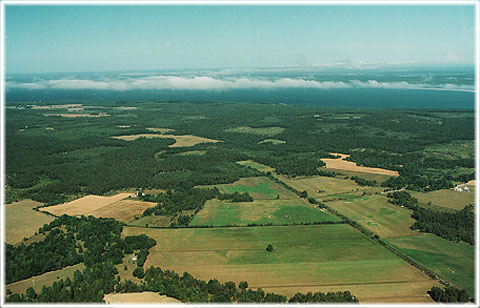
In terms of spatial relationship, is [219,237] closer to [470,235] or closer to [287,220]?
[287,220]

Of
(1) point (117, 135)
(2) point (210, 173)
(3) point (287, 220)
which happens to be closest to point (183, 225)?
(3) point (287, 220)

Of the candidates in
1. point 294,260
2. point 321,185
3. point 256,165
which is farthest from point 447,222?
point 256,165

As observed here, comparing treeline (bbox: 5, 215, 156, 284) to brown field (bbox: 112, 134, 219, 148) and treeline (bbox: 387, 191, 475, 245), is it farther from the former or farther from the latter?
brown field (bbox: 112, 134, 219, 148)

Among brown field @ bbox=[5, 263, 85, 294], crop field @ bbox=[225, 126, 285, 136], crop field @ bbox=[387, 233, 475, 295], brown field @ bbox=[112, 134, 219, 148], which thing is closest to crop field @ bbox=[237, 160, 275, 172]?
brown field @ bbox=[112, 134, 219, 148]

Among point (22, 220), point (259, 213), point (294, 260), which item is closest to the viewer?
point (294, 260)

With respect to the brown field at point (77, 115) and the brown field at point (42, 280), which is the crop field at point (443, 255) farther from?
the brown field at point (77, 115)

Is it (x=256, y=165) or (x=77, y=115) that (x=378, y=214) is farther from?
(x=77, y=115)
